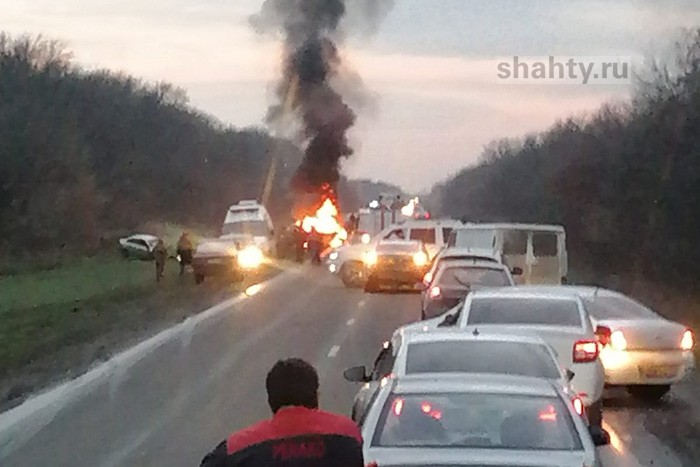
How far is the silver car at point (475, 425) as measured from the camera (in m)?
7.01

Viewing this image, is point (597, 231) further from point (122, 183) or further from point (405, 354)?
point (122, 183)

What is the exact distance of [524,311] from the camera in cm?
1496

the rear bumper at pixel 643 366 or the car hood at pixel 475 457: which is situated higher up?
the car hood at pixel 475 457

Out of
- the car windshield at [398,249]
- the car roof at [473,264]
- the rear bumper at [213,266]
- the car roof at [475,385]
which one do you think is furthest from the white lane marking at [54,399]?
the rear bumper at [213,266]

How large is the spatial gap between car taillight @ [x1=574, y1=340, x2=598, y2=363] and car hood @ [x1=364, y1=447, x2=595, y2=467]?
273 inches

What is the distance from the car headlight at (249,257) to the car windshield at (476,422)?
4088 centimetres

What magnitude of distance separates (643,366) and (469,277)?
8.08 metres

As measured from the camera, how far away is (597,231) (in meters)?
47.8

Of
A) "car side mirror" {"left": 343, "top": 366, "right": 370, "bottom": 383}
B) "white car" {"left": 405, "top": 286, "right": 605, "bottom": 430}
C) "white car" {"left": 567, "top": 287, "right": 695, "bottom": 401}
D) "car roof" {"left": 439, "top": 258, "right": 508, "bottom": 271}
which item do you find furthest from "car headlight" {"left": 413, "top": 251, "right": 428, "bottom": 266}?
"car side mirror" {"left": 343, "top": 366, "right": 370, "bottom": 383}

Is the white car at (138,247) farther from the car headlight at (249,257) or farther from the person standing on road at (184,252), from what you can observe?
the person standing on road at (184,252)

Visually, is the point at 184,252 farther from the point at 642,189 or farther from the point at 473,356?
the point at 473,356

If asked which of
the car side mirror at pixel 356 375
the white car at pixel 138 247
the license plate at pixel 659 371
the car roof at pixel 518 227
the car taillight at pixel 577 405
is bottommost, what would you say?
→ the white car at pixel 138 247

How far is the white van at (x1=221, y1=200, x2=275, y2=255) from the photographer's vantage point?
62156 millimetres

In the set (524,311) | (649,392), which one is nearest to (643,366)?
(649,392)
